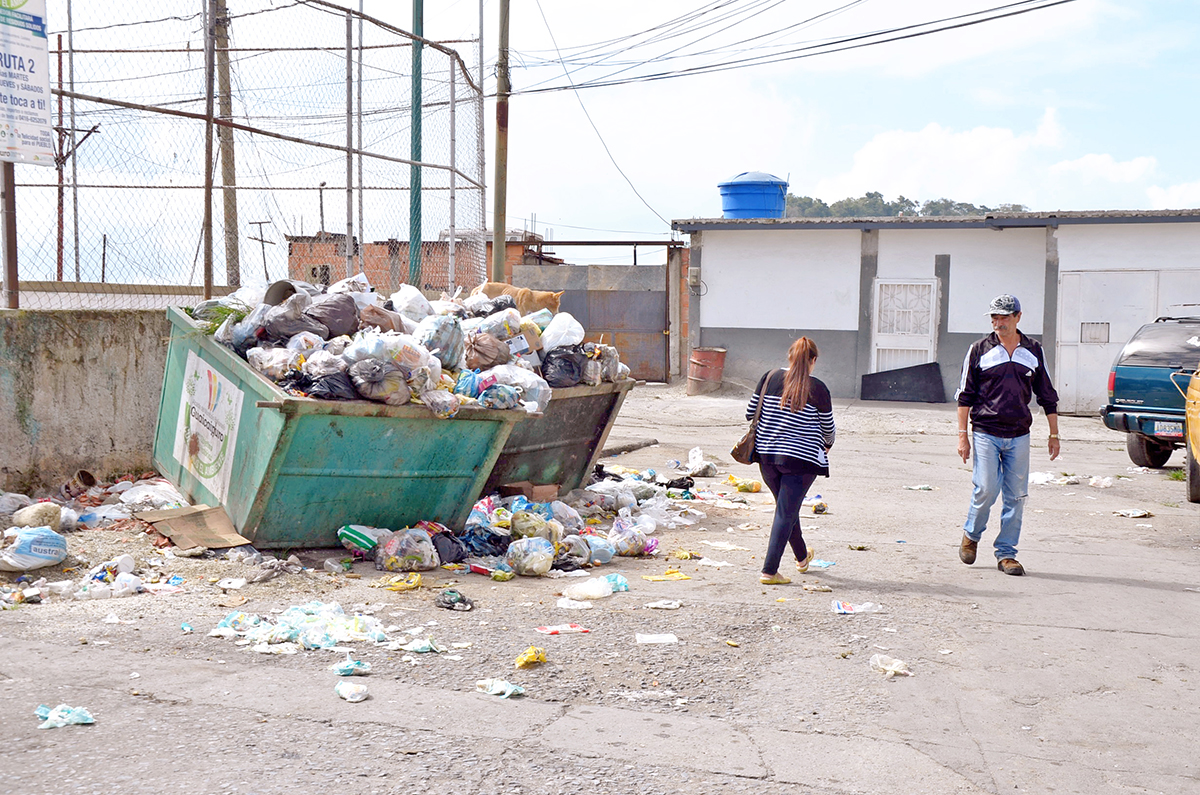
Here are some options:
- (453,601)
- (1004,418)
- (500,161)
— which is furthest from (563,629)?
(500,161)

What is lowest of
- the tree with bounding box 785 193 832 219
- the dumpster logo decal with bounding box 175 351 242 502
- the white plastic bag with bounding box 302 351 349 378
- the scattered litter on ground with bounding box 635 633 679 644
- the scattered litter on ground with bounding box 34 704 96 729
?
the scattered litter on ground with bounding box 635 633 679 644

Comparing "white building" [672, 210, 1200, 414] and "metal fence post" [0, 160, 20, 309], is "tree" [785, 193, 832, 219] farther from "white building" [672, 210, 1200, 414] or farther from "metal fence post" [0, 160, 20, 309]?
"metal fence post" [0, 160, 20, 309]

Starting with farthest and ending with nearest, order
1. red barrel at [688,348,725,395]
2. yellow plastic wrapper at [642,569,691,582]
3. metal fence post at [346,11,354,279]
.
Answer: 1. red barrel at [688,348,725,395]
2. metal fence post at [346,11,354,279]
3. yellow plastic wrapper at [642,569,691,582]

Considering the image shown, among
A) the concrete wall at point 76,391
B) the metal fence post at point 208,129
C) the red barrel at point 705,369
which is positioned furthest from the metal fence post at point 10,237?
the red barrel at point 705,369

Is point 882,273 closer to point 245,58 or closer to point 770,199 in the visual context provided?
point 770,199

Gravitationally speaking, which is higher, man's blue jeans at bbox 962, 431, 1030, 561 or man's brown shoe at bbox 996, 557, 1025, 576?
man's blue jeans at bbox 962, 431, 1030, 561

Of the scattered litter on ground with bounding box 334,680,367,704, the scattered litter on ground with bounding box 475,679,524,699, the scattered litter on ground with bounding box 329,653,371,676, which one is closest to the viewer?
the scattered litter on ground with bounding box 334,680,367,704

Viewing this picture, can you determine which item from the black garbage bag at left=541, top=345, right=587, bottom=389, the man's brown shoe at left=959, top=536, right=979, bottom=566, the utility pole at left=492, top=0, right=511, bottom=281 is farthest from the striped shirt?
the utility pole at left=492, top=0, right=511, bottom=281

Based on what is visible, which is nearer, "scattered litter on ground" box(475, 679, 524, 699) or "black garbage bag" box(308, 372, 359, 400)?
"scattered litter on ground" box(475, 679, 524, 699)

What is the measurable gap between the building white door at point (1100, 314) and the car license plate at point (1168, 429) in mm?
7324

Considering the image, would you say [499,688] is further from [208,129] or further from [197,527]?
[208,129]

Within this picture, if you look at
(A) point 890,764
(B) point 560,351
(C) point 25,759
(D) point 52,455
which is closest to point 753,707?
(A) point 890,764

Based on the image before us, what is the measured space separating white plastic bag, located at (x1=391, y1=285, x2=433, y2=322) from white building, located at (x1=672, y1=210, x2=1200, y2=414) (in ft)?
40.5

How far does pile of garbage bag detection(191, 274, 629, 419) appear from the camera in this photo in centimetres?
554
